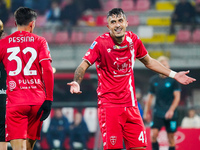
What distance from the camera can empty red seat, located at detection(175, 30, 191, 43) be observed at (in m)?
17.1

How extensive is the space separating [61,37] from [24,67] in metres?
12.9

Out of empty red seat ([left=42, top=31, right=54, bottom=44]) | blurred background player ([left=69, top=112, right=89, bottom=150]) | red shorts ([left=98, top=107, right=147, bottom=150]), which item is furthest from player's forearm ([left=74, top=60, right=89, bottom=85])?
empty red seat ([left=42, top=31, right=54, bottom=44])

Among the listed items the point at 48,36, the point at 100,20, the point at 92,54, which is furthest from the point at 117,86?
the point at 100,20

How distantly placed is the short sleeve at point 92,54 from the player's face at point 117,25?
27 centimetres

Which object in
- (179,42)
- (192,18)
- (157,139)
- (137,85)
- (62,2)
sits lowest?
(157,139)

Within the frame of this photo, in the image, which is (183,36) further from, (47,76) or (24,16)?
(47,76)

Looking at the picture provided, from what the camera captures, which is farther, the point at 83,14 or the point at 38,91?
the point at 83,14

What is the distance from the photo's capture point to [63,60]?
1769 cm

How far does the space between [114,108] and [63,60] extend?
12.6 m

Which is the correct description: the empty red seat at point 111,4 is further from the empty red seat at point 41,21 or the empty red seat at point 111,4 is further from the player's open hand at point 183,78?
Result: the player's open hand at point 183,78

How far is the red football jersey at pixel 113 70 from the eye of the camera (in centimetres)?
530

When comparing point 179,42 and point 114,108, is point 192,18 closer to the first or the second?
point 179,42

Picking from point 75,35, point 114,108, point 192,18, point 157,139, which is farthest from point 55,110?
point 192,18

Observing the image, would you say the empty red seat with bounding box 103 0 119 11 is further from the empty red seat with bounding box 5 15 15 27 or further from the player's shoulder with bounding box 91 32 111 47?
the player's shoulder with bounding box 91 32 111 47
